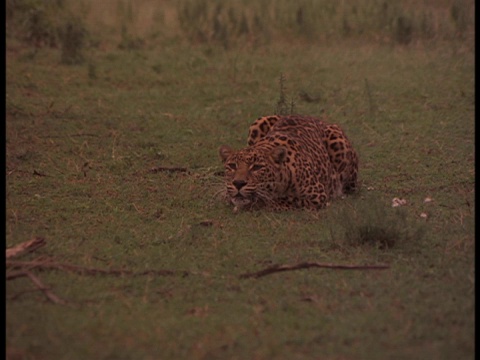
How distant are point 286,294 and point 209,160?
174 inches

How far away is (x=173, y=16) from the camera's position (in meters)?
18.2

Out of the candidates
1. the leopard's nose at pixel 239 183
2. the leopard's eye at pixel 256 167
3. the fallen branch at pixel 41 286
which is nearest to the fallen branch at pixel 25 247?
the fallen branch at pixel 41 286

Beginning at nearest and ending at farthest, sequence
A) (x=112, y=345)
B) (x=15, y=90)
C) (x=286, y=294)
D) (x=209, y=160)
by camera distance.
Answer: (x=112, y=345) < (x=286, y=294) < (x=209, y=160) < (x=15, y=90)

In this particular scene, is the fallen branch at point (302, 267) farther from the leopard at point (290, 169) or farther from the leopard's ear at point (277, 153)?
the leopard's ear at point (277, 153)

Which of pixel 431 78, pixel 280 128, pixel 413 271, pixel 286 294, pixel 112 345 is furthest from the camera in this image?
pixel 431 78

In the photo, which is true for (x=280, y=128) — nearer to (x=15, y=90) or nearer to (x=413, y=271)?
(x=413, y=271)

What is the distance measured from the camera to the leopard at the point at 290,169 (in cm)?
901

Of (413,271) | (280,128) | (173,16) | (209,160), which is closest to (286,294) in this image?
(413,271)

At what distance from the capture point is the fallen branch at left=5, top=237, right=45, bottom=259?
7371 millimetres

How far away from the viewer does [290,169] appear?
30.3ft

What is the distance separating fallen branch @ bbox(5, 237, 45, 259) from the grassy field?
0.25ft

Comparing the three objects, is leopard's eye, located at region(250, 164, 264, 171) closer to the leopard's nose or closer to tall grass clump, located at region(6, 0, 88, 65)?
the leopard's nose

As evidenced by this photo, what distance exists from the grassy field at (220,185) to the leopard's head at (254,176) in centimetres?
24

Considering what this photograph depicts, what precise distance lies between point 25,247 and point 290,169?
2.73 metres
